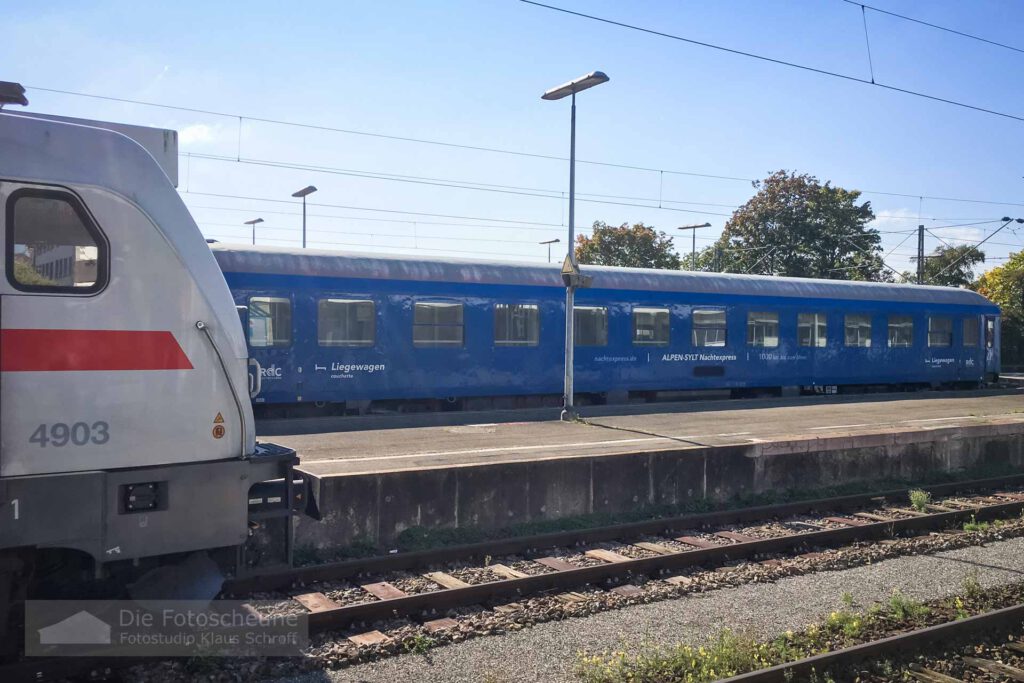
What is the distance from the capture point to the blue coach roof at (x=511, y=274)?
15406 millimetres

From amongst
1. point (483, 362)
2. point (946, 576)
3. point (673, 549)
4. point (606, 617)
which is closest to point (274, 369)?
point (483, 362)

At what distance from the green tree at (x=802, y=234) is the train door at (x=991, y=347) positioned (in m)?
14.5

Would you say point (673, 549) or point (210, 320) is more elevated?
point (210, 320)

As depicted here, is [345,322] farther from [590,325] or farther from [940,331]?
[940,331]

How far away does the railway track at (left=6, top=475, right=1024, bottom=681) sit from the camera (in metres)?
6.31

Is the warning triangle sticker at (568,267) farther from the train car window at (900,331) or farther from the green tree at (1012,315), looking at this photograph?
the green tree at (1012,315)

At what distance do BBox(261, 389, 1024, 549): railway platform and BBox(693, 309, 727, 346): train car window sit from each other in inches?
110

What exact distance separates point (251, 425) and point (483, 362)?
12222 millimetres

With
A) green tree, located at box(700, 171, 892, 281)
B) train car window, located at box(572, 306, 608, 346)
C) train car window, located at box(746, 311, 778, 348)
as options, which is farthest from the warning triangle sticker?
green tree, located at box(700, 171, 892, 281)

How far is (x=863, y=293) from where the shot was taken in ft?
77.0

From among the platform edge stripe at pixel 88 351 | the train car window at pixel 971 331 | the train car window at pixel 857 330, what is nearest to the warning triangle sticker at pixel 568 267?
the train car window at pixel 857 330

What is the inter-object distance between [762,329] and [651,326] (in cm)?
362

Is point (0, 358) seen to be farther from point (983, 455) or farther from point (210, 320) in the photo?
point (983, 455)

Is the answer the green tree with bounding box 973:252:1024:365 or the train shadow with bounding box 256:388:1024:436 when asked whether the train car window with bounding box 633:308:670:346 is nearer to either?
the train shadow with bounding box 256:388:1024:436
